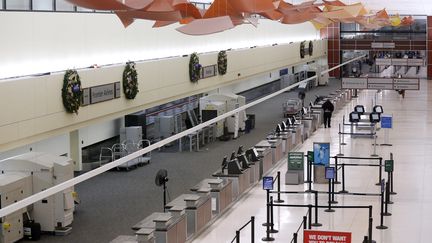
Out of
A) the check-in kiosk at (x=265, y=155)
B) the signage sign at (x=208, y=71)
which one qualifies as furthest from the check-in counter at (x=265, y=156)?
the signage sign at (x=208, y=71)

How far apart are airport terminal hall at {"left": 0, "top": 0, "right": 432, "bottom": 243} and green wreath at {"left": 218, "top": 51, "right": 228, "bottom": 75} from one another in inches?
3.5

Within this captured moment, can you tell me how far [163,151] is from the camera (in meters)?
33.3

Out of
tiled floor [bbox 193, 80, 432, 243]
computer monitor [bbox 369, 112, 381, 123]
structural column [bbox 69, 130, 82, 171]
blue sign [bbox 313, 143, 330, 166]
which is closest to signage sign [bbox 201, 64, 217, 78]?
tiled floor [bbox 193, 80, 432, 243]

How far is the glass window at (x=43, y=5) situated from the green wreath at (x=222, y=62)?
1459 centimetres

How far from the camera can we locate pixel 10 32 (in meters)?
17.7

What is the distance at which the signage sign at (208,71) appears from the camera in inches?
1279

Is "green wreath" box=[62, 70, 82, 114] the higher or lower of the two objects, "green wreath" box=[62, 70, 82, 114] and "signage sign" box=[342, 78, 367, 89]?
the higher

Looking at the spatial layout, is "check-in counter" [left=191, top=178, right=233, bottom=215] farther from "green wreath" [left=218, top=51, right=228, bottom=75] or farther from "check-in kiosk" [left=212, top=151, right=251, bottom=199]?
"green wreath" [left=218, top=51, right=228, bottom=75]

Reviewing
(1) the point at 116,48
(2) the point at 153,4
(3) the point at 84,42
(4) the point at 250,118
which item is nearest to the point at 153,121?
(4) the point at 250,118

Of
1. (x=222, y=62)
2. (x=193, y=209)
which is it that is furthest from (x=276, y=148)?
(x=193, y=209)

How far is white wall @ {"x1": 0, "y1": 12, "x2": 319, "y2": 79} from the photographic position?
711 inches

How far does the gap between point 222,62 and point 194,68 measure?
3.90m

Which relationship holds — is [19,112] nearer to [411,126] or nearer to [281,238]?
[281,238]

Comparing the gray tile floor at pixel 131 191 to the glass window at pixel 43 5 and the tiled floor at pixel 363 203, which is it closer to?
the tiled floor at pixel 363 203
